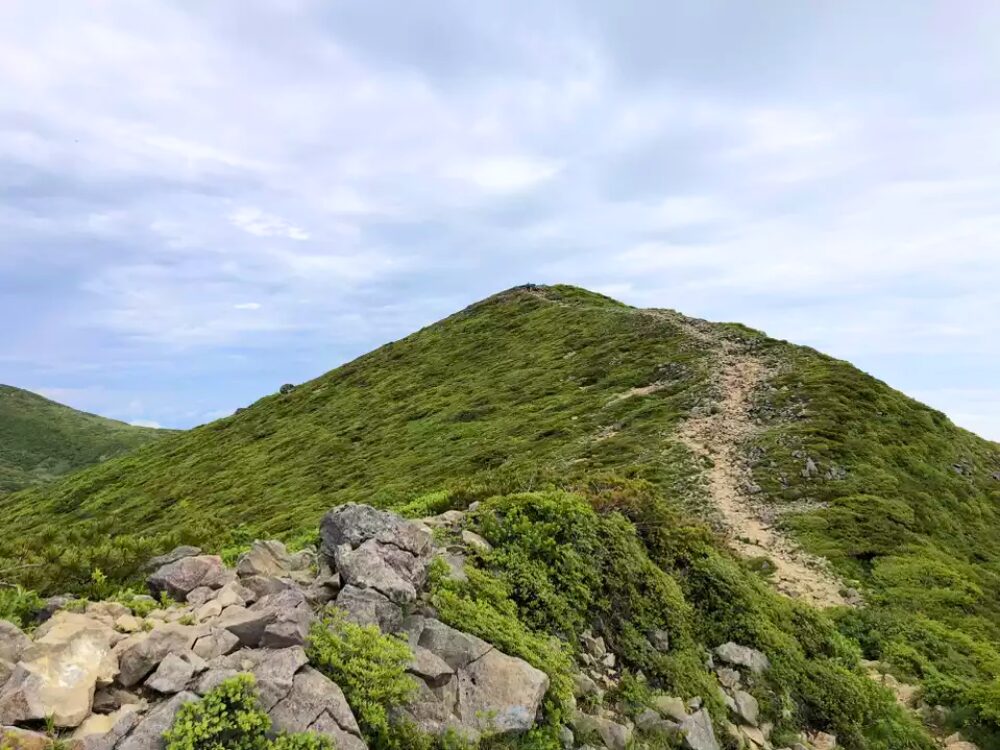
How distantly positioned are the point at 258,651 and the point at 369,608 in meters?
1.73

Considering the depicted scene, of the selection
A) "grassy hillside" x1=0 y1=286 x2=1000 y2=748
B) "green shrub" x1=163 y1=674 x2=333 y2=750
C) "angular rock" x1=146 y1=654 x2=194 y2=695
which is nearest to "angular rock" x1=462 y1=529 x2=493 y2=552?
"grassy hillside" x1=0 y1=286 x2=1000 y2=748

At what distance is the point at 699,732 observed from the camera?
9.89 metres

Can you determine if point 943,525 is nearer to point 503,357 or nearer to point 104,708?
point 104,708

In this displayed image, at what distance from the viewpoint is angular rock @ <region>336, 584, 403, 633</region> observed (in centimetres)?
851

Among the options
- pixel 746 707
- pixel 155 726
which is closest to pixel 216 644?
pixel 155 726

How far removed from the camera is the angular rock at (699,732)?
31.6 feet

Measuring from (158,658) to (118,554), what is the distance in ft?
11.7

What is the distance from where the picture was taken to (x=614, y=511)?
1379cm

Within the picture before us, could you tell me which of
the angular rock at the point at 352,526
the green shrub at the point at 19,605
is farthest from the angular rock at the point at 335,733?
the green shrub at the point at 19,605

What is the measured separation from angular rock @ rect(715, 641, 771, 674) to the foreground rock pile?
5.27m

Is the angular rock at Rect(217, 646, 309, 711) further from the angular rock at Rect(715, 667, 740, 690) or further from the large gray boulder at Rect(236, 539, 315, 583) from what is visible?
the angular rock at Rect(715, 667, 740, 690)

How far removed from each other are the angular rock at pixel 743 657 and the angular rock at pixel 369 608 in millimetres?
6950

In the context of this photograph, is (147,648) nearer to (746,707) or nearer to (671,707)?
(671,707)

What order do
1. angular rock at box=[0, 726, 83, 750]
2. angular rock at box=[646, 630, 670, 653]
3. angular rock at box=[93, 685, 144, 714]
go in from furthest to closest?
angular rock at box=[646, 630, 670, 653]
angular rock at box=[93, 685, 144, 714]
angular rock at box=[0, 726, 83, 750]
